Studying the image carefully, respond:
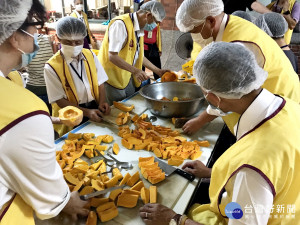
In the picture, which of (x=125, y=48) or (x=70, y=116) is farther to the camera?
(x=125, y=48)

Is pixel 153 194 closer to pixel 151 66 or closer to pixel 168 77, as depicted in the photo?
pixel 168 77

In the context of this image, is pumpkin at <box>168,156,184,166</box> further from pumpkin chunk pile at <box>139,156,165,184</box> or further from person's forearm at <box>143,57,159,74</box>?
person's forearm at <box>143,57,159,74</box>

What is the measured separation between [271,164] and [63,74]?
200 centimetres

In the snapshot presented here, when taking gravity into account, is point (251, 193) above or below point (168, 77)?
above

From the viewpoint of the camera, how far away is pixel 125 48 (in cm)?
311

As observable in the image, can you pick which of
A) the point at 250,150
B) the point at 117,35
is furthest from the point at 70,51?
the point at 250,150

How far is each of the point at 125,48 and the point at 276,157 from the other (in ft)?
8.20

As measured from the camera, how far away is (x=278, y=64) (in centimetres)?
176

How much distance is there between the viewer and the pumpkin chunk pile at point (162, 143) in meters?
1.76

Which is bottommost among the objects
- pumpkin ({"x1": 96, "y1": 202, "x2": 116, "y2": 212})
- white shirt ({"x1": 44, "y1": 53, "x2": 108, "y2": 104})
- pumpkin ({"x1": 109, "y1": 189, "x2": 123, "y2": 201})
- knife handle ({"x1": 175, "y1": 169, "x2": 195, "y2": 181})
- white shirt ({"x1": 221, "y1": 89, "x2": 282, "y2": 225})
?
knife handle ({"x1": 175, "y1": 169, "x2": 195, "y2": 181})

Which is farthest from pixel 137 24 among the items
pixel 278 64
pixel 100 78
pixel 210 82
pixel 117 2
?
pixel 117 2

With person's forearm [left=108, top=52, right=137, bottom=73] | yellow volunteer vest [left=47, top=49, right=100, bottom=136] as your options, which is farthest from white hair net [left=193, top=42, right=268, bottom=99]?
person's forearm [left=108, top=52, right=137, bottom=73]

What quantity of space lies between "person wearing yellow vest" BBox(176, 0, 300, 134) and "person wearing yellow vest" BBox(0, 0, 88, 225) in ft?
3.51

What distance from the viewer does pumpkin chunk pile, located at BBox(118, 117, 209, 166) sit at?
1.76 meters
